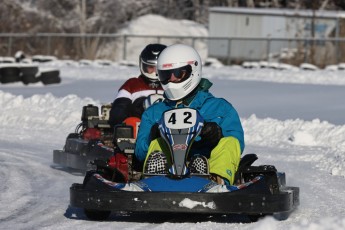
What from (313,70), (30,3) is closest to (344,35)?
(313,70)

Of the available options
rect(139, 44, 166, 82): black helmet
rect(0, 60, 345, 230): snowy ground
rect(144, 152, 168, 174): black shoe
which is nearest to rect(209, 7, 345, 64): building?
rect(0, 60, 345, 230): snowy ground

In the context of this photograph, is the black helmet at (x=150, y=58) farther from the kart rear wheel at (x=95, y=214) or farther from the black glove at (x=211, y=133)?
the kart rear wheel at (x=95, y=214)

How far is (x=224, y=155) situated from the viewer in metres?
7.90

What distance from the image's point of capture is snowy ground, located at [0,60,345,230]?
7.72 meters

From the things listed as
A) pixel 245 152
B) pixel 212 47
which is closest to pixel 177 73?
pixel 245 152

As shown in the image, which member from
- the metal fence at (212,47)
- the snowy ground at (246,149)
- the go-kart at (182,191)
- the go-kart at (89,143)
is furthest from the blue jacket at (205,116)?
the metal fence at (212,47)

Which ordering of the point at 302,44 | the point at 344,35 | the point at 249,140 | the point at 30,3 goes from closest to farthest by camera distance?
the point at 249,140 < the point at 302,44 < the point at 344,35 < the point at 30,3

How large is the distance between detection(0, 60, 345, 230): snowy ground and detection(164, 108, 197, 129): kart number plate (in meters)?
0.72

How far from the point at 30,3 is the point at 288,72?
25.1 metres

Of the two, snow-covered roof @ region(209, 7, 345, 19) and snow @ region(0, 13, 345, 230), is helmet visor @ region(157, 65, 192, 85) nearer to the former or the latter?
snow @ region(0, 13, 345, 230)

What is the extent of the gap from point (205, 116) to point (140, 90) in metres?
3.41

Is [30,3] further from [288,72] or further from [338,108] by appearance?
[338,108]

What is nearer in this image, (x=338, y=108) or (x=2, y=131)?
(x=2, y=131)

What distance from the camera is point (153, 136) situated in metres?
8.30
